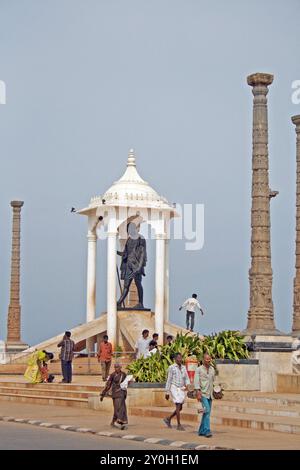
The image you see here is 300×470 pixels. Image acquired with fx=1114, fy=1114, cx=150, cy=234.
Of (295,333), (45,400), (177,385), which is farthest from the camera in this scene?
(295,333)

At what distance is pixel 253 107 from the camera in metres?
28.0

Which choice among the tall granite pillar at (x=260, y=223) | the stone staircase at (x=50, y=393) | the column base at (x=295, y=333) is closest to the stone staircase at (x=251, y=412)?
the tall granite pillar at (x=260, y=223)

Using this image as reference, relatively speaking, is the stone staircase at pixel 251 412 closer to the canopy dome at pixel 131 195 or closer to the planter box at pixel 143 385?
the planter box at pixel 143 385

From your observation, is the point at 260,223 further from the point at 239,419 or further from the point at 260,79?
the point at 239,419

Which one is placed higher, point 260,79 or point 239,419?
point 260,79

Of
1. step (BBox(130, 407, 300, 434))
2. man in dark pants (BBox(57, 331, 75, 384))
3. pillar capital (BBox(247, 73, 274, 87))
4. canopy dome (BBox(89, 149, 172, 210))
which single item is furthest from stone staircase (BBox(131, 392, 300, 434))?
canopy dome (BBox(89, 149, 172, 210))

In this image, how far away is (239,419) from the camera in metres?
20.4

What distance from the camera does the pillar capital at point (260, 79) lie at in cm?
2769

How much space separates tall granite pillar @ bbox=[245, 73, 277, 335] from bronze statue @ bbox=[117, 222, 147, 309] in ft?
35.4

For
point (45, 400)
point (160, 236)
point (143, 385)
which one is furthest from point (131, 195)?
point (143, 385)

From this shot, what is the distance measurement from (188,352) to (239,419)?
208 inches

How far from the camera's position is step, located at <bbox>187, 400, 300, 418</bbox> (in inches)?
828

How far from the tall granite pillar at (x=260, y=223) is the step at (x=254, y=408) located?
12.0ft
